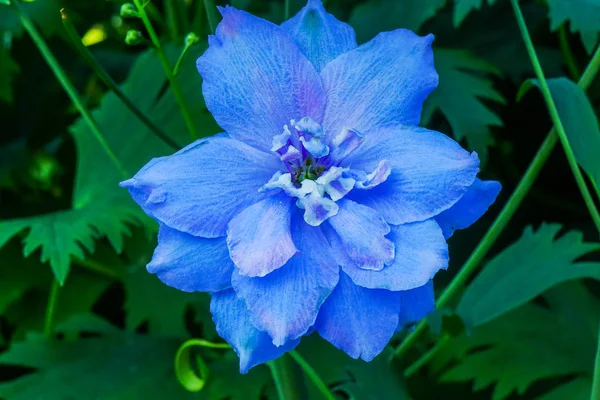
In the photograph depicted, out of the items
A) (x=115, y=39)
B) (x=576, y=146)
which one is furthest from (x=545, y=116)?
(x=115, y=39)

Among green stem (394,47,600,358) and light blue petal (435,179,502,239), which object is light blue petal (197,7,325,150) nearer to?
light blue petal (435,179,502,239)

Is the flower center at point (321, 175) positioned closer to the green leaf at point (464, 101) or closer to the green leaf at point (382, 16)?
the green leaf at point (464, 101)

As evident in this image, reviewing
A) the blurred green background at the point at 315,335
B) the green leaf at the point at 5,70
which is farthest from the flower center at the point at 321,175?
the green leaf at the point at 5,70

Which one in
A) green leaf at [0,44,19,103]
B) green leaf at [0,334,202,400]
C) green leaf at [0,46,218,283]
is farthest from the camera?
green leaf at [0,44,19,103]

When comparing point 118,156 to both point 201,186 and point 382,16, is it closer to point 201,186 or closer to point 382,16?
point 382,16

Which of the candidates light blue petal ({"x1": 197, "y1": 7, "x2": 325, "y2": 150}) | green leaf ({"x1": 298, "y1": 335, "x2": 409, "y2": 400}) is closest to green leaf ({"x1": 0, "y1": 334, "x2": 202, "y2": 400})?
green leaf ({"x1": 298, "y1": 335, "x2": 409, "y2": 400})
